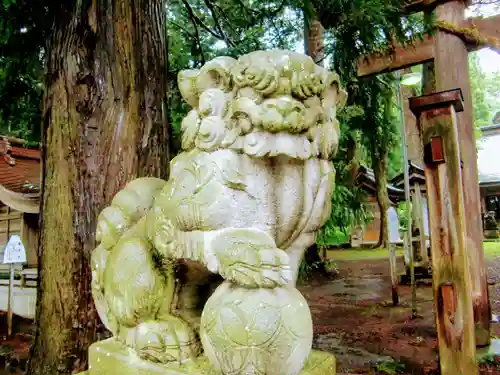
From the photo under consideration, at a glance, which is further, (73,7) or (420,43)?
(420,43)

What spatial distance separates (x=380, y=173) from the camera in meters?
11.4

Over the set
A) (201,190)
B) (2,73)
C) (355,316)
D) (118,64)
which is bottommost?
(355,316)

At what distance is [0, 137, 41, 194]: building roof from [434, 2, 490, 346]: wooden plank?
228 inches

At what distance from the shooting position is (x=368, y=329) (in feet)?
15.5

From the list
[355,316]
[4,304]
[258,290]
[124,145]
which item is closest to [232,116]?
[258,290]

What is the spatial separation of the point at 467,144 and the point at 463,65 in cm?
71

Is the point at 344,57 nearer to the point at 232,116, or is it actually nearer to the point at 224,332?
the point at 232,116

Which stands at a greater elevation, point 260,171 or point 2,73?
point 2,73

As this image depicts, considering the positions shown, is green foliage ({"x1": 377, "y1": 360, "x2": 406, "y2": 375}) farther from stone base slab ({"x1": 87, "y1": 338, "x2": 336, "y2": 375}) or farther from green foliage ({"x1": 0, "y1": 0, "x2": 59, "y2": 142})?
green foliage ({"x1": 0, "y1": 0, "x2": 59, "y2": 142})

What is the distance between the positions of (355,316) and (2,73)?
4634 millimetres

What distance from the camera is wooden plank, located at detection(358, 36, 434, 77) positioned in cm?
363

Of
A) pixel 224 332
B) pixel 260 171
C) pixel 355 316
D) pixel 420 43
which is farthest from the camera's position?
pixel 355 316

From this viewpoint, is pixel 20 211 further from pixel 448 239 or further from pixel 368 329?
pixel 448 239

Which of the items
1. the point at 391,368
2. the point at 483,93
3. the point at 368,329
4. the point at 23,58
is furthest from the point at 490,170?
the point at 23,58
